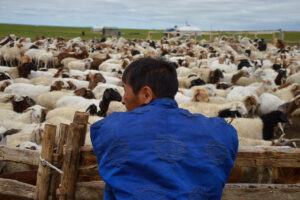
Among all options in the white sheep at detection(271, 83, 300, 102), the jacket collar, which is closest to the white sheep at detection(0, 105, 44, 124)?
the jacket collar

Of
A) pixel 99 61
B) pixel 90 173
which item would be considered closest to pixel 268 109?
pixel 90 173

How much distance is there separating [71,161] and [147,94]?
1.19 m

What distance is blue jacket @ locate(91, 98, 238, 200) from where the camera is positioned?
155 cm

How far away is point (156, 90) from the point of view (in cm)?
178

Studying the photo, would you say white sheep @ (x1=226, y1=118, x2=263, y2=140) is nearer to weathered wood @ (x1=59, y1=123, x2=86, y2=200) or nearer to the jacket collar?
weathered wood @ (x1=59, y1=123, x2=86, y2=200)

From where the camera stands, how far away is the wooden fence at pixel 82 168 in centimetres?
264

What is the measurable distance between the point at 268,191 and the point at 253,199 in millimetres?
162

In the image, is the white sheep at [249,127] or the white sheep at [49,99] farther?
the white sheep at [49,99]

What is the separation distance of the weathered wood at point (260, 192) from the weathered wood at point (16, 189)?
185 cm

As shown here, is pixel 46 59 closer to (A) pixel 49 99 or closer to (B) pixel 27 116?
(A) pixel 49 99

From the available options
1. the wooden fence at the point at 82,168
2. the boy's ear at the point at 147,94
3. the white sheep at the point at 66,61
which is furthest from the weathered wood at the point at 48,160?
the white sheep at the point at 66,61

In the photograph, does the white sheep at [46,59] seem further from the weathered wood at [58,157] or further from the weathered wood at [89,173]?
the weathered wood at [89,173]

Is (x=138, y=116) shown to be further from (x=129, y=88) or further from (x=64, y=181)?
(x=64, y=181)

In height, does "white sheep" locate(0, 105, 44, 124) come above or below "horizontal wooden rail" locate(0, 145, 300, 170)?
below
